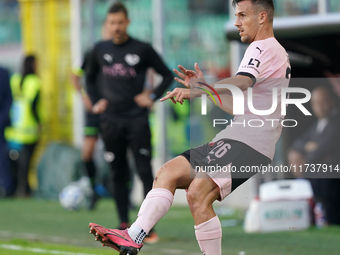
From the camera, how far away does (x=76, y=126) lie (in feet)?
47.4

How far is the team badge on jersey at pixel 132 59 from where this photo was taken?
287 inches

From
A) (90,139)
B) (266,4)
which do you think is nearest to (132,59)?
(266,4)

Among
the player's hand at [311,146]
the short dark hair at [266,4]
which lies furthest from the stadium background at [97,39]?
the short dark hair at [266,4]

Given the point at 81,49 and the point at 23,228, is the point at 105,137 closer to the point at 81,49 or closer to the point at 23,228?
the point at 23,228

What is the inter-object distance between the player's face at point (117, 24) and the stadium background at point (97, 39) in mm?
1763

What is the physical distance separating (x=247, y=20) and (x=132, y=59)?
9.49 feet

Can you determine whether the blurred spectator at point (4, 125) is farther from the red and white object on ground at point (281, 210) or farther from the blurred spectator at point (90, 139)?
the red and white object on ground at point (281, 210)

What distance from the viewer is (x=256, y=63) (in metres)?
4.33

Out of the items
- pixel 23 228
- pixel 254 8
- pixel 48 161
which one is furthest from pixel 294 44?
pixel 48 161

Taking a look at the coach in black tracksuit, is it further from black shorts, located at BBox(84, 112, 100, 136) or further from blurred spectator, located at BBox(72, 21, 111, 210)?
black shorts, located at BBox(84, 112, 100, 136)

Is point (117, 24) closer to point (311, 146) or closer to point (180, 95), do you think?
point (180, 95)

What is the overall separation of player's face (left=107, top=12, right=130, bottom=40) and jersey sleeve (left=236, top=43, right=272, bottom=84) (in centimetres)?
298

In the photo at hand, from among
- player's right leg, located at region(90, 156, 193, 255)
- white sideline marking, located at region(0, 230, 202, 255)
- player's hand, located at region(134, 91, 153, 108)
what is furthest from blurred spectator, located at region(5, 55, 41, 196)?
player's right leg, located at region(90, 156, 193, 255)

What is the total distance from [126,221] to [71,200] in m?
3.31
